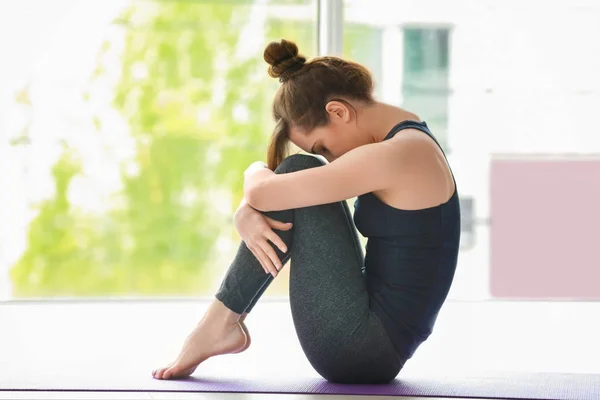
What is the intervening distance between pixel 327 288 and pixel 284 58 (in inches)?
21.2

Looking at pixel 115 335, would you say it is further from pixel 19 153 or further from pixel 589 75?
pixel 589 75

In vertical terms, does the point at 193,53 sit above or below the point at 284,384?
above

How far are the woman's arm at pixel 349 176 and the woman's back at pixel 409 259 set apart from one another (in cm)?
7

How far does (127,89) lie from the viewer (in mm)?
5000

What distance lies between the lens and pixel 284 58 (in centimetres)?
209

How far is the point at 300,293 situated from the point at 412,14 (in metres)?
2.73

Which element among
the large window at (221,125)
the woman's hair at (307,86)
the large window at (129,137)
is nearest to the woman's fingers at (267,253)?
the woman's hair at (307,86)

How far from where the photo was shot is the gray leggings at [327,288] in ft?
6.49

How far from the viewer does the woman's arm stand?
75.3 inches

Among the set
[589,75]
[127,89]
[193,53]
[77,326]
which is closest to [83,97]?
[127,89]

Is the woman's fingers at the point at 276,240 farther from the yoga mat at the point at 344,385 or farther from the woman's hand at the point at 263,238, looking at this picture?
the yoga mat at the point at 344,385

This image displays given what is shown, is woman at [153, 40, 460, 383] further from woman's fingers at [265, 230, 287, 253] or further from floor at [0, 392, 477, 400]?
floor at [0, 392, 477, 400]

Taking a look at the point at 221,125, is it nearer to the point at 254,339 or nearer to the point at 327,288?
the point at 254,339

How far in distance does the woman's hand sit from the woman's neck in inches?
11.2
